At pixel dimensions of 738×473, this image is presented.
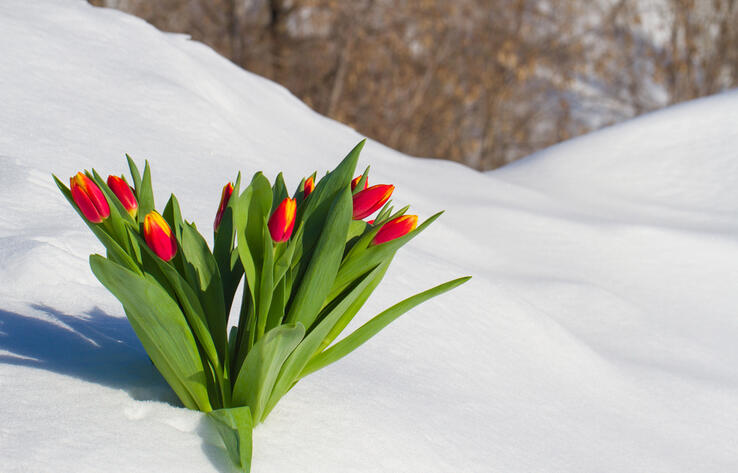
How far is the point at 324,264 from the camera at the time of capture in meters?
1.50

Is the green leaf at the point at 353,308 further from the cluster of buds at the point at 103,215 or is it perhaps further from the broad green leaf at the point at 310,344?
the cluster of buds at the point at 103,215

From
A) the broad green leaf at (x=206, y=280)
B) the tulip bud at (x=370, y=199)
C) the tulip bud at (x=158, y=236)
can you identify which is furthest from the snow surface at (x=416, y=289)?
the tulip bud at (x=370, y=199)

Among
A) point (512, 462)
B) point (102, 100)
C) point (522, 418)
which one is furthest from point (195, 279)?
point (102, 100)

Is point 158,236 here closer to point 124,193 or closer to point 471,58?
point 124,193

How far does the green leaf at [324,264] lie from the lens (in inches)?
58.1

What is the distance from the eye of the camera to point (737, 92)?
5246 mm

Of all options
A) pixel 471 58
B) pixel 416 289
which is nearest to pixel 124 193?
pixel 416 289

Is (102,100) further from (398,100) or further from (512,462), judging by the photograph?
(398,100)

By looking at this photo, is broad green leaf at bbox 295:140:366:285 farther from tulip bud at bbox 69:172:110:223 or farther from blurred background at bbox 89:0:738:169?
blurred background at bbox 89:0:738:169

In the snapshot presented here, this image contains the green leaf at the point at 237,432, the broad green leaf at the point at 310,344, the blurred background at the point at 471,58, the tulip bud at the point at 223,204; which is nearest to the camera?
the green leaf at the point at 237,432

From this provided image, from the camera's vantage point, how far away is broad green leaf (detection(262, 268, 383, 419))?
1.52 meters

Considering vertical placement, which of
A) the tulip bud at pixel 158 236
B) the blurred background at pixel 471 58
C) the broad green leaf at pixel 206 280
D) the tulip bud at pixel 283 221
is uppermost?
the tulip bud at pixel 283 221

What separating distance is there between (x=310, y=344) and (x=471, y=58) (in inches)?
361

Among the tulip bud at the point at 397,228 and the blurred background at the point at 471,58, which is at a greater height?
the tulip bud at the point at 397,228
